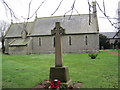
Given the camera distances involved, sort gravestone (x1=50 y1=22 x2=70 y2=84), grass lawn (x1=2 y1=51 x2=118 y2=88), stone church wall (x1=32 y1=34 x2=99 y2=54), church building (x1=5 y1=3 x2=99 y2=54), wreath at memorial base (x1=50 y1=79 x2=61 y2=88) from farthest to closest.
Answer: church building (x1=5 y1=3 x2=99 y2=54) < stone church wall (x1=32 y1=34 x2=99 y2=54) < grass lawn (x1=2 y1=51 x2=118 y2=88) < gravestone (x1=50 y1=22 x2=70 y2=84) < wreath at memorial base (x1=50 y1=79 x2=61 y2=88)

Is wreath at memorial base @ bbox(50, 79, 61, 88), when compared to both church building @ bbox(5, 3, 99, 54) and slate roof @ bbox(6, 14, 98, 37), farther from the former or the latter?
church building @ bbox(5, 3, 99, 54)

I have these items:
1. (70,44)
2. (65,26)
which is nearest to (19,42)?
(65,26)

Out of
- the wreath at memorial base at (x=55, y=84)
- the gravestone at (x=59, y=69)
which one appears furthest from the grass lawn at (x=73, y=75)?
the wreath at memorial base at (x=55, y=84)

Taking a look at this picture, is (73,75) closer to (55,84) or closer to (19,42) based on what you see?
(55,84)

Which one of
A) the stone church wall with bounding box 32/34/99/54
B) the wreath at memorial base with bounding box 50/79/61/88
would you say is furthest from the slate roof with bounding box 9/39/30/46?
the wreath at memorial base with bounding box 50/79/61/88

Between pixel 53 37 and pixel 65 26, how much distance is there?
3702mm

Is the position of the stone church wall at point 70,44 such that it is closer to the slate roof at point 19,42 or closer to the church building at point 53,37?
the church building at point 53,37

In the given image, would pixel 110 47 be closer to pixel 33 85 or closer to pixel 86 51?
pixel 86 51

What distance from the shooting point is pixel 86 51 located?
1543 inches

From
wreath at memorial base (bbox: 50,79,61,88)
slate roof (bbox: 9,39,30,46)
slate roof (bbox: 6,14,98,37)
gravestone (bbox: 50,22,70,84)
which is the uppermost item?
slate roof (bbox: 6,14,98,37)

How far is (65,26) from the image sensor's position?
41.5 metres

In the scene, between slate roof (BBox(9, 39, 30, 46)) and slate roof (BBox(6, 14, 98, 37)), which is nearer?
slate roof (BBox(6, 14, 98, 37))

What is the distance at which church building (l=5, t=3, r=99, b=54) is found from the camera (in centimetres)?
3919

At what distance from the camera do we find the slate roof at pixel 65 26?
39.6 meters
